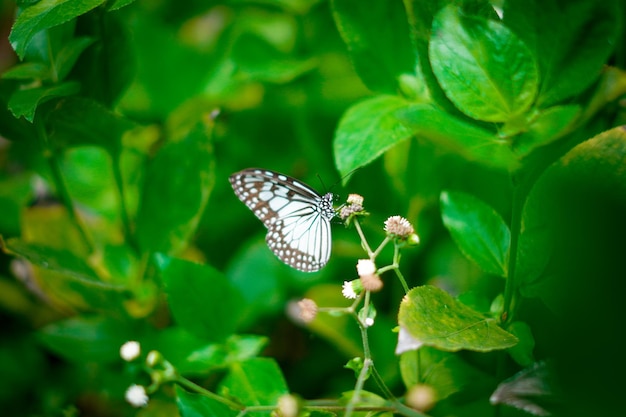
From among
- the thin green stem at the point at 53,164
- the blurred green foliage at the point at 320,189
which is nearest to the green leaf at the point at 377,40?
the blurred green foliage at the point at 320,189

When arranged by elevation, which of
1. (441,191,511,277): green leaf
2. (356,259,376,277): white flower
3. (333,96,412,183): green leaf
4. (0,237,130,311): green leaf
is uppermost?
(333,96,412,183): green leaf

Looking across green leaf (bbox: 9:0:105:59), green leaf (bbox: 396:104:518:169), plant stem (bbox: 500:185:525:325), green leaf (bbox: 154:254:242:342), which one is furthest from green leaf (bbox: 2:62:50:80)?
plant stem (bbox: 500:185:525:325)

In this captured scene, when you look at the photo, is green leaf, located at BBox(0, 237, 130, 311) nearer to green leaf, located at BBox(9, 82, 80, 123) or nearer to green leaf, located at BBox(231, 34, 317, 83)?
green leaf, located at BBox(9, 82, 80, 123)

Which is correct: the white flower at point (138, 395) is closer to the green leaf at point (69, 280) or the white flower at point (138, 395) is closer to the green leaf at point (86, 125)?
the green leaf at point (69, 280)

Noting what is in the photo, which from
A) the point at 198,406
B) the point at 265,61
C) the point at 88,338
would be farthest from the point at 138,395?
the point at 265,61

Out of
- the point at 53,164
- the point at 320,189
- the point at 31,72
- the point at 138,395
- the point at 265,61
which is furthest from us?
the point at 265,61

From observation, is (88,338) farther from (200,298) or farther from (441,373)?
(441,373)

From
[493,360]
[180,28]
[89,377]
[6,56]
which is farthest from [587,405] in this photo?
A: [6,56]
